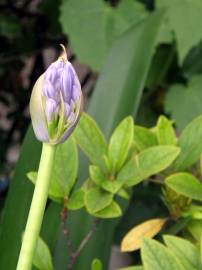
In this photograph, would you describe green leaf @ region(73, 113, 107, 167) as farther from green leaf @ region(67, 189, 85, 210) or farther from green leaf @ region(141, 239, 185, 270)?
green leaf @ region(141, 239, 185, 270)

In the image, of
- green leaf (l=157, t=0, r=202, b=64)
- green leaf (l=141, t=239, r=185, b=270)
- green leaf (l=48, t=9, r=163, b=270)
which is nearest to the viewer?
green leaf (l=141, t=239, r=185, b=270)

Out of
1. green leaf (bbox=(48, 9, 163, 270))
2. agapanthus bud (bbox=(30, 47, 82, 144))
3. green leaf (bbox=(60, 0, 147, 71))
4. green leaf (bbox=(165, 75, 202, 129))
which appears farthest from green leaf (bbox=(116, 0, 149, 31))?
agapanthus bud (bbox=(30, 47, 82, 144))

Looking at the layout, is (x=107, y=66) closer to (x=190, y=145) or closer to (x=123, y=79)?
(x=123, y=79)

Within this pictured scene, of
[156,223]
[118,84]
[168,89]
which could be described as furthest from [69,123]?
[168,89]

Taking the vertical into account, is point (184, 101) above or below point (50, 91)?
below

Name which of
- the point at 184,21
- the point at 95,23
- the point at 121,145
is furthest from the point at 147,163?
the point at 95,23

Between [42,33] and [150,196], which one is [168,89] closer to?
[150,196]
